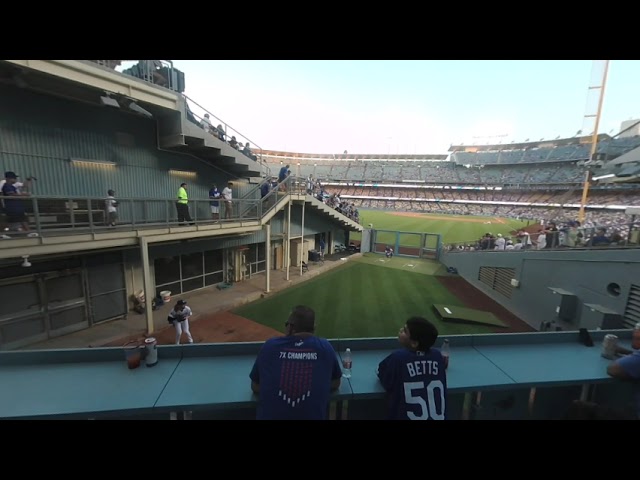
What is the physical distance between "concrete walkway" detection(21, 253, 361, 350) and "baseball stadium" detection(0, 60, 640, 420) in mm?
75

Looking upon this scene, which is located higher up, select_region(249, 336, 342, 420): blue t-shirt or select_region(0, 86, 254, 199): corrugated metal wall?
select_region(0, 86, 254, 199): corrugated metal wall

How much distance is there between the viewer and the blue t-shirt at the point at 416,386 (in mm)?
2285

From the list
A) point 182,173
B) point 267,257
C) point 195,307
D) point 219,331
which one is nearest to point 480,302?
point 267,257

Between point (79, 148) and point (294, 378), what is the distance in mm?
10660

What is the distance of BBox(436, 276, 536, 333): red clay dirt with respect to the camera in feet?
35.1

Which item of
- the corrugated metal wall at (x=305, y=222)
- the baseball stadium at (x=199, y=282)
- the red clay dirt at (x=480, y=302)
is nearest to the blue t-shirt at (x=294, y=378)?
the baseball stadium at (x=199, y=282)

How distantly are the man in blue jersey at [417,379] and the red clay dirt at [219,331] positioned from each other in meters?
7.48

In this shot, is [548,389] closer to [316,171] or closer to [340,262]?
[340,262]

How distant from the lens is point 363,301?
494 inches

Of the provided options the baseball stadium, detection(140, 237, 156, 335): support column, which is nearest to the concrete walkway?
the baseball stadium

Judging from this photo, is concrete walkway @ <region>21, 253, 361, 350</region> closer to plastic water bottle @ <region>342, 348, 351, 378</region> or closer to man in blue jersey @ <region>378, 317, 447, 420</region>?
plastic water bottle @ <region>342, 348, 351, 378</region>

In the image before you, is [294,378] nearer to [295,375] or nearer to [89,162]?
[295,375]

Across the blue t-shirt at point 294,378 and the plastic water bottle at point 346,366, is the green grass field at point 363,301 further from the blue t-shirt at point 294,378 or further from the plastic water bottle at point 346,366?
the blue t-shirt at point 294,378
